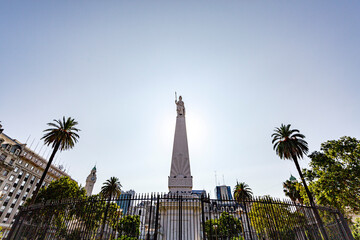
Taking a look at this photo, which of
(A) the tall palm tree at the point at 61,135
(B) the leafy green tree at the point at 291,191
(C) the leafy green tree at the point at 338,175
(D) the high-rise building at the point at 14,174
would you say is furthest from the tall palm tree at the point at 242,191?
(D) the high-rise building at the point at 14,174

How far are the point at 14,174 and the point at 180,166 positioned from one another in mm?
47415

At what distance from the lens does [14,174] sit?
43969mm

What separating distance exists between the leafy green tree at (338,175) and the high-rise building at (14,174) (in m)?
51.5

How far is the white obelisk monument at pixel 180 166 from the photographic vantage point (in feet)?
52.4

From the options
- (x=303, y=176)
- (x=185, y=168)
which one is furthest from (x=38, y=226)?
(x=303, y=176)

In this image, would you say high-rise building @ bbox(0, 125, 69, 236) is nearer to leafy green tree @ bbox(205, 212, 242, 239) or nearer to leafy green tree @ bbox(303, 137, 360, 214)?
leafy green tree @ bbox(205, 212, 242, 239)

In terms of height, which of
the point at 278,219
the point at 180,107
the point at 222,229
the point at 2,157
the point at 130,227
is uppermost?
the point at 2,157

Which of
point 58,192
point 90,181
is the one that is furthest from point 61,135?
point 90,181

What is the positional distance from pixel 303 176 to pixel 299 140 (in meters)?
4.56

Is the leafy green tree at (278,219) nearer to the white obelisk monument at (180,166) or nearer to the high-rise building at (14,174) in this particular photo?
the white obelisk monument at (180,166)

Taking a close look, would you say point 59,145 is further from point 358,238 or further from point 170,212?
point 358,238

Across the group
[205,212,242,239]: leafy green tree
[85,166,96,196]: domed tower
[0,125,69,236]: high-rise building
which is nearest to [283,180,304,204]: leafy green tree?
[205,212,242,239]: leafy green tree

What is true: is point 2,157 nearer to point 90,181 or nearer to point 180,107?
→ point 90,181

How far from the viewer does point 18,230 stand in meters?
8.62
